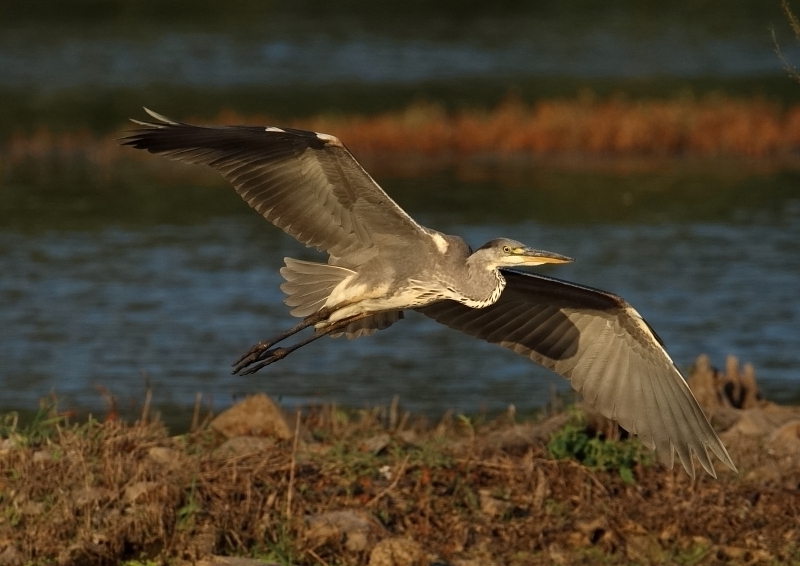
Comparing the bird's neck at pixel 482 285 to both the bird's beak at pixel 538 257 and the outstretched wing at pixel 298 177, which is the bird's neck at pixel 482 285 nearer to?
the bird's beak at pixel 538 257

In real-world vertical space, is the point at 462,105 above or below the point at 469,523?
above

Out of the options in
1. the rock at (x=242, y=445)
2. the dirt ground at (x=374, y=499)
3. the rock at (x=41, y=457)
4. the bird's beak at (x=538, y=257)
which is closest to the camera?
the dirt ground at (x=374, y=499)

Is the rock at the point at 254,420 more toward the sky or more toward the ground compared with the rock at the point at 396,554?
more toward the sky

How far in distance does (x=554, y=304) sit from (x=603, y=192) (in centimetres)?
1285

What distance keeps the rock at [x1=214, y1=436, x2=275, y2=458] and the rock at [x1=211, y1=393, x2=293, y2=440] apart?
107 millimetres

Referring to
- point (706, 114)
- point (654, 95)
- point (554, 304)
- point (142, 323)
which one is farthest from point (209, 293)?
point (654, 95)

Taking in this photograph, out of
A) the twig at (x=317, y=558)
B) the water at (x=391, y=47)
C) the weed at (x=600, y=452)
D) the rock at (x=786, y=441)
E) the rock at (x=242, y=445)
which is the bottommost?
the twig at (x=317, y=558)

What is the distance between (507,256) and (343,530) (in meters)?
1.58

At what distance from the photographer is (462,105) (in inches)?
1073

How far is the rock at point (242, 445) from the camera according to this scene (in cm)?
757

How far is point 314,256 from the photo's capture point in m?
16.8

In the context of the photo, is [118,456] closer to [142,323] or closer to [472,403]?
[472,403]

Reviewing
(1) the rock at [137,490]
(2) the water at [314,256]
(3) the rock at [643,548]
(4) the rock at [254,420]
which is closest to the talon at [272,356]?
(4) the rock at [254,420]

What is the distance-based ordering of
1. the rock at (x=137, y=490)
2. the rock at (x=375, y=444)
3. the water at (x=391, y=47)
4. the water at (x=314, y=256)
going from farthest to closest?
the water at (x=391, y=47)
the water at (x=314, y=256)
the rock at (x=375, y=444)
the rock at (x=137, y=490)
